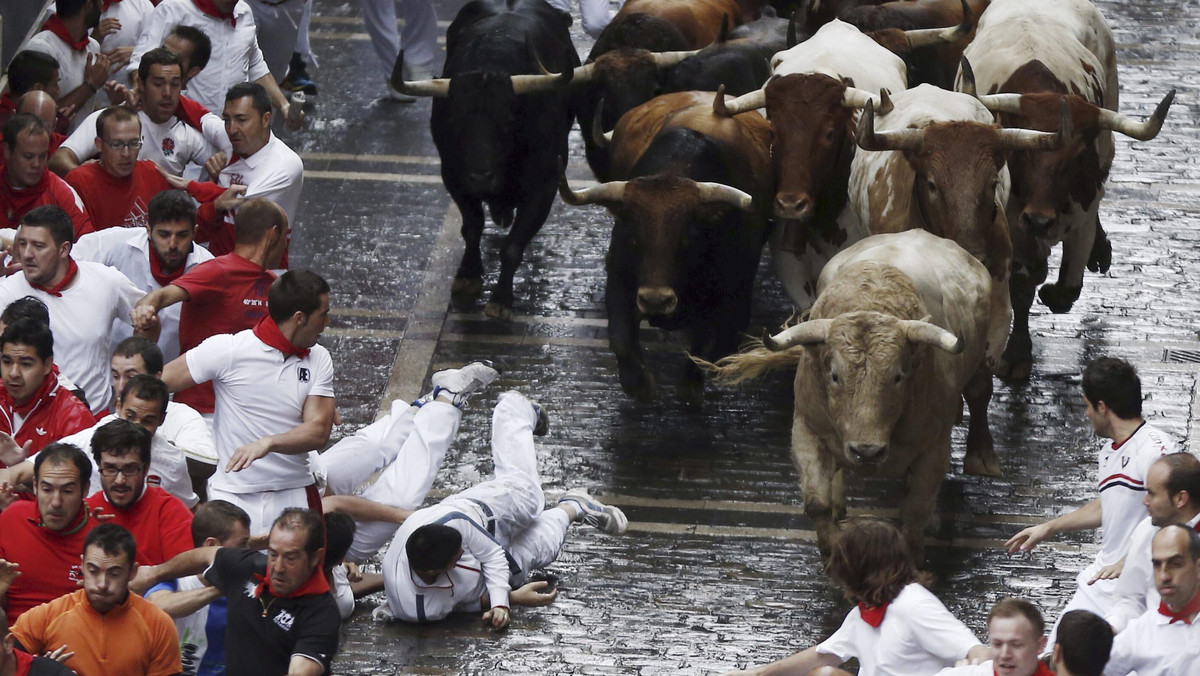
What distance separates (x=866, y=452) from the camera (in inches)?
332

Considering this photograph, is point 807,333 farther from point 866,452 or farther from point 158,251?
point 158,251

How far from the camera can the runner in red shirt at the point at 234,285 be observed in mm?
8828

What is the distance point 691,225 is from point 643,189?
0.36 m

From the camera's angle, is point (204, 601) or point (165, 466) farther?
point (165, 466)

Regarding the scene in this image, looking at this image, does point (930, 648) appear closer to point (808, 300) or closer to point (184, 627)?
point (184, 627)

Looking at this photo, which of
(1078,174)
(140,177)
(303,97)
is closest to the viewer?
(140,177)

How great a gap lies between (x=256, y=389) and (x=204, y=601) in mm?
1366

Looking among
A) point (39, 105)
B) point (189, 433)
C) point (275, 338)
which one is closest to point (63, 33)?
point (39, 105)

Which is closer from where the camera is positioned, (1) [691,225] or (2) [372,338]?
(1) [691,225]

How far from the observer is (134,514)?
23.2 ft

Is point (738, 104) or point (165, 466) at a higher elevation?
point (738, 104)

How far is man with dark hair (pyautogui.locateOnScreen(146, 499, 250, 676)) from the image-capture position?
6.94 m

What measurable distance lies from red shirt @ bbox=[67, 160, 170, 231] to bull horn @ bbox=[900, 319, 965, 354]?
4.31 metres

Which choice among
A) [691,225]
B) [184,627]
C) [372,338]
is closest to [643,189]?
[691,225]
